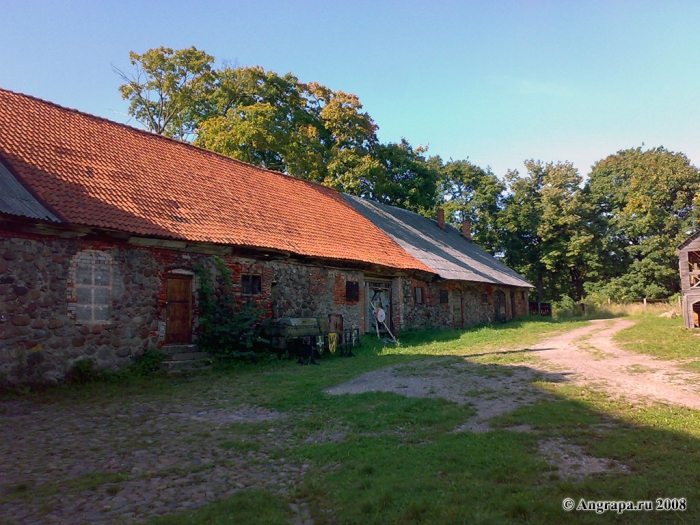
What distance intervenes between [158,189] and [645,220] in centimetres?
3564

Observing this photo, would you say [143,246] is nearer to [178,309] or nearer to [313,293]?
[178,309]

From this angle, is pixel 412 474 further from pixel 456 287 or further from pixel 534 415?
pixel 456 287

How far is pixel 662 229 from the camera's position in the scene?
36844 mm

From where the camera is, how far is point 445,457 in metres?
4.92

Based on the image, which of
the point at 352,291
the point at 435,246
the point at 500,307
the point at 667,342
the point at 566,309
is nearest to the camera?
the point at 667,342

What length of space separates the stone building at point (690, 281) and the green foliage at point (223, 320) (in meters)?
16.3

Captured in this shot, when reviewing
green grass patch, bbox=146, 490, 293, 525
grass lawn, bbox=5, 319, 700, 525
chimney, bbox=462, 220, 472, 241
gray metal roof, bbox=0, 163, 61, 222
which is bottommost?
green grass patch, bbox=146, 490, 293, 525

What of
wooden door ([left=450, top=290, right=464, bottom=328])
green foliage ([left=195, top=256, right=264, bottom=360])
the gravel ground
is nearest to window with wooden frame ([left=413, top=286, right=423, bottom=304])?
wooden door ([left=450, top=290, right=464, bottom=328])

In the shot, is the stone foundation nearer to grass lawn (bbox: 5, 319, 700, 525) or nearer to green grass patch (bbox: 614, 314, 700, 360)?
grass lawn (bbox: 5, 319, 700, 525)

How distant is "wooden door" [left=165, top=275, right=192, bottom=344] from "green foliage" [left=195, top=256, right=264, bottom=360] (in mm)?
279

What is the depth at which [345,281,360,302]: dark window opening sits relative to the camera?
1682cm

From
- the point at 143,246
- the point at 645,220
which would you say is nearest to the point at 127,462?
the point at 143,246

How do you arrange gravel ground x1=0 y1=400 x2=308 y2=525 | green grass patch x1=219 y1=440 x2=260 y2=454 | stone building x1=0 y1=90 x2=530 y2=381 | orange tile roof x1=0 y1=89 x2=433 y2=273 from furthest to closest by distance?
1. orange tile roof x1=0 y1=89 x2=433 y2=273
2. stone building x1=0 y1=90 x2=530 y2=381
3. green grass patch x1=219 y1=440 x2=260 y2=454
4. gravel ground x1=0 y1=400 x2=308 y2=525

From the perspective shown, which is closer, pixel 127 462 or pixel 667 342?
pixel 127 462
